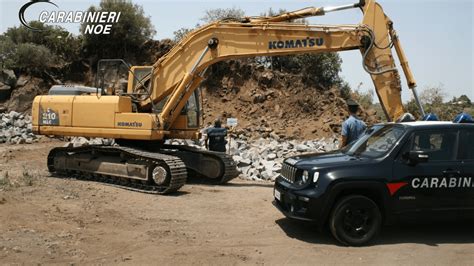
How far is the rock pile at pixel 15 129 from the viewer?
71.0 ft

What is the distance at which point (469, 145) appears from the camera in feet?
23.8

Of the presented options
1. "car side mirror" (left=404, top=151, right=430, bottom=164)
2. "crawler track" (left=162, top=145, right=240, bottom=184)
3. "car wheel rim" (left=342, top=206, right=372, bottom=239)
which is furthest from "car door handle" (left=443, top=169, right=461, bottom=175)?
"crawler track" (left=162, top=145, right=240, bottom=184)

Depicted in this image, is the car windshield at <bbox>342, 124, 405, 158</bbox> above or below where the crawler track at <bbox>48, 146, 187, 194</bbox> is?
above

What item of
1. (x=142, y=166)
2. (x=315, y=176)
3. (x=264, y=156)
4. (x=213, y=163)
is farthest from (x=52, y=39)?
(x=315, y=176)

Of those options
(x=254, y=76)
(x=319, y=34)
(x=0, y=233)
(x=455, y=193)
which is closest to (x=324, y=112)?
(x=254, y=76)

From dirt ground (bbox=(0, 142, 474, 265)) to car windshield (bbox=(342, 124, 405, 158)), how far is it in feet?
4.33

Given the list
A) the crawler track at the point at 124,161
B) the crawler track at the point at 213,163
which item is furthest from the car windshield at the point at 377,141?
the crawler track at the point at 213,163

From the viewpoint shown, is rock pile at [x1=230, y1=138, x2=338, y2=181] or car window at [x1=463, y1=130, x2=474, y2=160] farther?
rock pile at [x1=230, y1=138, x2=338, y2=181]

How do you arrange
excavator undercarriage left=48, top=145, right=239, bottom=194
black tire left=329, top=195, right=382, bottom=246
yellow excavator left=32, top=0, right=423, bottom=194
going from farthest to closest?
excavator undercarriage left=48, top=145, right=239, bottom=194 < yellow excavator left=32, top=0, right=423, bottom=194 < black tire left=329, top=195, right=382, bottom=246

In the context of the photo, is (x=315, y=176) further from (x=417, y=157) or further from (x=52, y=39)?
(x=52, y=39)

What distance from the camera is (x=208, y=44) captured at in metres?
11.9

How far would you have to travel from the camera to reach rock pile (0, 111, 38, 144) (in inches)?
852

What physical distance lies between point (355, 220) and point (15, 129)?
20523 mm

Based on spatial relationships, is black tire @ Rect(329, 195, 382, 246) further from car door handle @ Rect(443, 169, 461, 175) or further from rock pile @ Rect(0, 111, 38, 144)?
rock pile @ Rect(0, 111, 38, 144)
